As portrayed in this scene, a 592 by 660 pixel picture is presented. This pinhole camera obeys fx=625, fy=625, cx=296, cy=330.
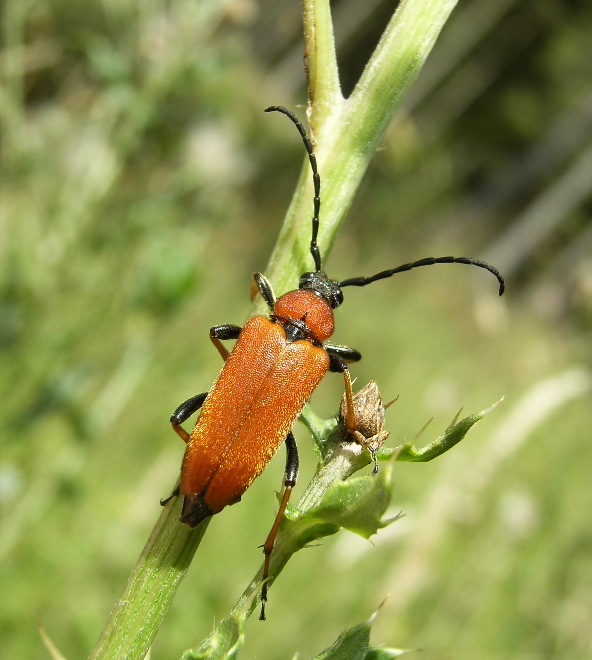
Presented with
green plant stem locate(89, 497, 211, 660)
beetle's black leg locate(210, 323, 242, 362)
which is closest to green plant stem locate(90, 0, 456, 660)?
green plant stem locate(89, 497, 211, 660)

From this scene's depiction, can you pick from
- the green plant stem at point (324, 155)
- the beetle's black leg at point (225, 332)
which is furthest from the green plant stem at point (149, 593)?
the beetle's black leg at point (225, 332)

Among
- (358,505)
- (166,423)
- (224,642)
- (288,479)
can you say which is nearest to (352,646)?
(224,642)

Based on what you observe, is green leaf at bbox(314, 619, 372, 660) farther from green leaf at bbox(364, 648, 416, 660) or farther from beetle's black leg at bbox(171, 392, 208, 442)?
beetle's black leg at bbox(171, 392, 208, 442)

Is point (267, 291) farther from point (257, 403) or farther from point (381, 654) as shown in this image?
point (381, 654)

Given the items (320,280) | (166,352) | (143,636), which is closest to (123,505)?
(166,352)

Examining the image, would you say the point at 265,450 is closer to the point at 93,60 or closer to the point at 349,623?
the point at 93,60

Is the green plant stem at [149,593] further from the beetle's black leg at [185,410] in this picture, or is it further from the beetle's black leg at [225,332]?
the beetle's black leg at [225,332]
